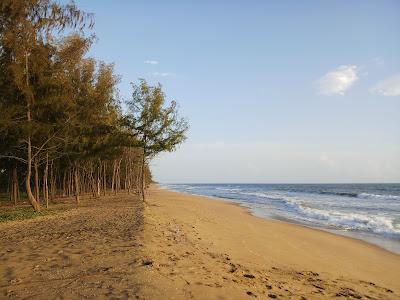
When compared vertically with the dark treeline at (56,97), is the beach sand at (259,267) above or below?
below

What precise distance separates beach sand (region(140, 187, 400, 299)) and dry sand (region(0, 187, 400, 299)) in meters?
0.03

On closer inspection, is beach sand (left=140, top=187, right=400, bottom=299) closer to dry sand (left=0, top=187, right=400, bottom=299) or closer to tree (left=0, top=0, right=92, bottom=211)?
dry sand (left=0, top=187, right=400, bottom=299)

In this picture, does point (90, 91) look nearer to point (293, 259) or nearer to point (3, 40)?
point (3, 40)

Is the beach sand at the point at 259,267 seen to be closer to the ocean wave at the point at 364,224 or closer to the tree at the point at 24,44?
the ocean wave at the point at 364,224

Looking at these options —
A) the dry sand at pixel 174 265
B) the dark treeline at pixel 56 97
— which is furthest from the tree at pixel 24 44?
the dry sand at pixel 174 265

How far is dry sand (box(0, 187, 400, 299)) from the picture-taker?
6605mm

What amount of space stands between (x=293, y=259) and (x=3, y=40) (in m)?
16.3

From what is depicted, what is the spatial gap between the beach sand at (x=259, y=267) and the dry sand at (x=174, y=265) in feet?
0.09

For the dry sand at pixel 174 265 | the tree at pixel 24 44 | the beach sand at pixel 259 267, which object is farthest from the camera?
the tree at pixel 24 44

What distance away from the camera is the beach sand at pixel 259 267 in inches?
269

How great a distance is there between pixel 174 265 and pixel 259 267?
2485 mm

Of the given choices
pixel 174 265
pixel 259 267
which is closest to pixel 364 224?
pixel 259 267

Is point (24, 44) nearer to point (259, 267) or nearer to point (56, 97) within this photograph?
point (56, 97)

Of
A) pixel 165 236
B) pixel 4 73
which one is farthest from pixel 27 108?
pixel 165 236
